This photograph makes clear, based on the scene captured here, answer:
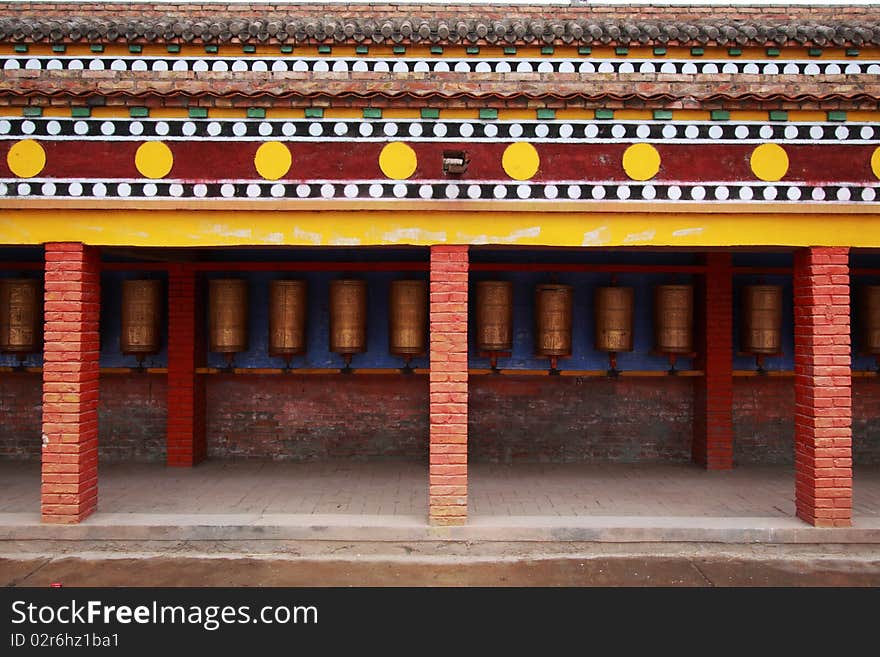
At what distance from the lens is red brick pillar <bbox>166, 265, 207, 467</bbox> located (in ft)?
30.7

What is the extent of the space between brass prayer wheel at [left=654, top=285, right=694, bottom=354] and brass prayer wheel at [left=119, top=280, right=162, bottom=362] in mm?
7053

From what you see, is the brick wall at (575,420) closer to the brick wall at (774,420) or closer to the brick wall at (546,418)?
the brick wall at (546,418)

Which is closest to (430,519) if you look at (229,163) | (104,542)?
(104,542)

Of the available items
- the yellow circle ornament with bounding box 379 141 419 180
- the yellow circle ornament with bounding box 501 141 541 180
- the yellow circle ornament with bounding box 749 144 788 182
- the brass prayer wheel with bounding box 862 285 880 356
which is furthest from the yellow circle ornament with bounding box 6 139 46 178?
the brass prayer wheel with bounding box 862 285 880 356

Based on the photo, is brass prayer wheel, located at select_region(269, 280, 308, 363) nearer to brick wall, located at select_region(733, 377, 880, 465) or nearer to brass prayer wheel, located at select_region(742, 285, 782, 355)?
brass prayer wheel, located at select_region(742, 285, 782, 355)

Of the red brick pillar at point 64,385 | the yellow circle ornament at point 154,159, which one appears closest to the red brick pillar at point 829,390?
the yellow circle ornament at point 154,159

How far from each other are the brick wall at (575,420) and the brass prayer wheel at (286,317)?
2642 mm

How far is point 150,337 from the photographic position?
9195mm

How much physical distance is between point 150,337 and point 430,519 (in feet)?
16.3

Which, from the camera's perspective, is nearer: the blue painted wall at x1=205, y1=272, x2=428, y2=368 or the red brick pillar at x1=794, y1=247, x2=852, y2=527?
the red brick pillar at x1=794, y1=247, x2=852, y2=527

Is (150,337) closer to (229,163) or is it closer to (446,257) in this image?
(229,163)

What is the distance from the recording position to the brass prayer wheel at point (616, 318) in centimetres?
912

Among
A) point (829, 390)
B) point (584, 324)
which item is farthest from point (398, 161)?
point (829, 390)

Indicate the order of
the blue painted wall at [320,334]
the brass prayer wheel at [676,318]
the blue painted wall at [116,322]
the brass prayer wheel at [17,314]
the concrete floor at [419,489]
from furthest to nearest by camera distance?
the blue painted wall at [320,334], the blue painted wall at [116,322], the brass prayer wheel at [676,318], the brass prayer wheel at [17,314], the concrete floor at [419,489]
